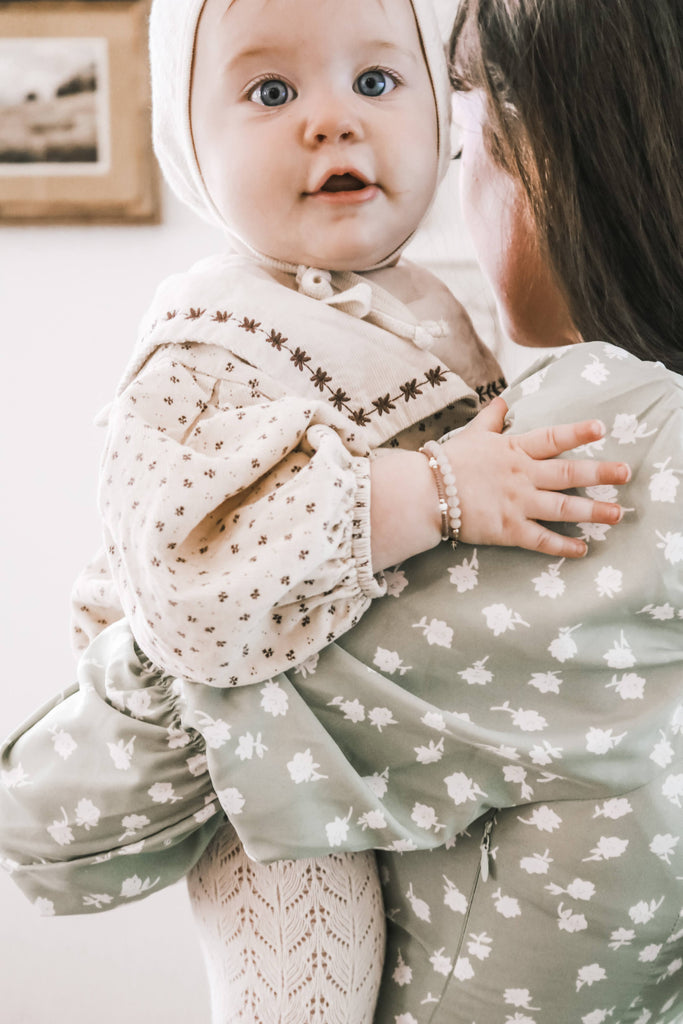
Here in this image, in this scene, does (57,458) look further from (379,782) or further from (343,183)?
(379,782)

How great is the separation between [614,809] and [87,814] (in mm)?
399

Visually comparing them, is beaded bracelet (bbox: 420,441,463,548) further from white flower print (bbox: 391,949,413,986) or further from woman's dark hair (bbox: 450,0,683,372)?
white flower print (bbox: 391,949,413,986)

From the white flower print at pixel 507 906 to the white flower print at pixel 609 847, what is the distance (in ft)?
0.25

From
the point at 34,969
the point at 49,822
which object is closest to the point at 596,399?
the point at 49,822

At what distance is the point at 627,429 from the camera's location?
0.70m

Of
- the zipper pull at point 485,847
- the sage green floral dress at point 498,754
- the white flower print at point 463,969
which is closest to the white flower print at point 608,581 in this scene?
the sage green floral dress at point 498,754

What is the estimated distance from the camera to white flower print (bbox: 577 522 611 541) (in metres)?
0.69

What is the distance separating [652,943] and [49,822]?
476mm

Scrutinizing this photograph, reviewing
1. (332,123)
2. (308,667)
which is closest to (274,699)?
(308,667)

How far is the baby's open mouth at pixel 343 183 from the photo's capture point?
2.70 ft

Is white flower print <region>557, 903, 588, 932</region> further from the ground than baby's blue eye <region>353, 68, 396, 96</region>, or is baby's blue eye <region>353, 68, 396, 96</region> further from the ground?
baby's blue eye <region>353, 68, 396, 96</region>

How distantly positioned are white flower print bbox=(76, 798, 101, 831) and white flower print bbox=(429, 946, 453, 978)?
29 centimetres

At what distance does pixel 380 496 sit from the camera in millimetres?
682

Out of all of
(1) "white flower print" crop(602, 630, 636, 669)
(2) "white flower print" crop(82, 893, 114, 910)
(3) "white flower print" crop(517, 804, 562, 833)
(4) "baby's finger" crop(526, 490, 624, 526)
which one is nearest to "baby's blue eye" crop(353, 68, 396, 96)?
(4) "baby's finger" crop(526, 490, 624, 526)
